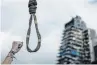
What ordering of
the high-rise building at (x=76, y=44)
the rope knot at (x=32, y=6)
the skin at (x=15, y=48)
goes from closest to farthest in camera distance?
the skin at (x=15, y=48) → the rope knot at (x=32, y=6) → the high-rise building at (x=76, y=44)

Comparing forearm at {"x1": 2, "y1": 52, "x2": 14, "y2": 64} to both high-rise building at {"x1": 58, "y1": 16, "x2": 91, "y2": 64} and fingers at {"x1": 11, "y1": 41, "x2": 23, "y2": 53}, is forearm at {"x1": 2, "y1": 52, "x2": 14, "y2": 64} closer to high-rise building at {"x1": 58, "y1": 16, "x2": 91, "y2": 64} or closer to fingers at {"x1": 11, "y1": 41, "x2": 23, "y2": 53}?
fingers at {"x1": 11, "y1": 41, "x2": 23, "y2": 53}

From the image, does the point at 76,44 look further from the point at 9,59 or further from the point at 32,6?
the point at 9,59

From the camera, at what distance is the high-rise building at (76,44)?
9438cm

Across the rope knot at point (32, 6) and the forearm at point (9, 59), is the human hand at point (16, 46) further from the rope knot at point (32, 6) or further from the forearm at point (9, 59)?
the rope knot at point (32, 6)

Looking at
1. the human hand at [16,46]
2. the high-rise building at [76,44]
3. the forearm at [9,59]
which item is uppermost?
the high-rise building at [76,44]

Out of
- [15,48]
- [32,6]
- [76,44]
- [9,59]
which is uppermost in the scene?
[76,44]

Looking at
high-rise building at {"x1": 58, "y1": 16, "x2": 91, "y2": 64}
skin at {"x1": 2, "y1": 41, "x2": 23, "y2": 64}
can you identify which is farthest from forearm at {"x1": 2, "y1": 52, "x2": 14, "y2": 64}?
high-rise building at {"x1": 58, "y1": 16, "x2": 91, "y2": 64}

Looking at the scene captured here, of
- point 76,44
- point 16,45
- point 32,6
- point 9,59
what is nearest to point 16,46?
point 16,45

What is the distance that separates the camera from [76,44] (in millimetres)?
95375

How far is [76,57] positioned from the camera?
94.9 m

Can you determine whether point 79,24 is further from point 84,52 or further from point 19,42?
point 19,42

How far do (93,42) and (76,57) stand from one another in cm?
822

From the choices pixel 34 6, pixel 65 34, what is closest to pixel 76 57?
A: pixel 65 34

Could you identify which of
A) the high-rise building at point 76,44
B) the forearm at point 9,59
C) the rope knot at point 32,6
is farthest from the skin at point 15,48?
the high-rise building at point 76,44
